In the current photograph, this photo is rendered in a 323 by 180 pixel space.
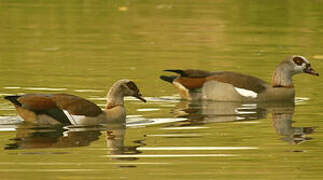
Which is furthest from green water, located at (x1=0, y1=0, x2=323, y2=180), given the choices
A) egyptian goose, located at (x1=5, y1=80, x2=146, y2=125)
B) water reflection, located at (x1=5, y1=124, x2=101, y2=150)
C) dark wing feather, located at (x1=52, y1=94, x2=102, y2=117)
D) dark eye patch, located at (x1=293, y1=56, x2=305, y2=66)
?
dark eye patch, located at (x1=293, y1=56, x2=305, y2=66)

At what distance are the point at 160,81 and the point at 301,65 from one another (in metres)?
2.49

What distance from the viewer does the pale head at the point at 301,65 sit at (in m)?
21.3

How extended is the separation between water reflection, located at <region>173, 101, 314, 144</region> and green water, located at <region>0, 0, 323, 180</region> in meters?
0.03

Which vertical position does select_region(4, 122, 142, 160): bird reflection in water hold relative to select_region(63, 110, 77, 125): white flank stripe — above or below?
below

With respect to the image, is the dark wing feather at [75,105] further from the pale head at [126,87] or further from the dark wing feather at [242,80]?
the dark wing feather at [242,80]

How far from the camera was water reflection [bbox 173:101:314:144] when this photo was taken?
1684 cm

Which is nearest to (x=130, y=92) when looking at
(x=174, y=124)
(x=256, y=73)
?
(x=174, y=124)

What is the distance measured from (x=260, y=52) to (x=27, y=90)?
23.7ft

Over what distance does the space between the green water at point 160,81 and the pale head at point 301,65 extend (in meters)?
0.35

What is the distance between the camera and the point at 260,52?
25.7 meters

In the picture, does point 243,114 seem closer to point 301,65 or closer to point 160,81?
point 301,65

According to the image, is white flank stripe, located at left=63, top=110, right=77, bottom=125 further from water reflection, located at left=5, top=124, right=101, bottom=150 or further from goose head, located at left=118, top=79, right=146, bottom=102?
goose head, located at left=118, top=79, right=146, bottom=102

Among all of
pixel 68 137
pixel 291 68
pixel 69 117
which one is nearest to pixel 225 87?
pixel 291 68

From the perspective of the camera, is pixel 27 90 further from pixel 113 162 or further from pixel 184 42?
pixel 184 42
